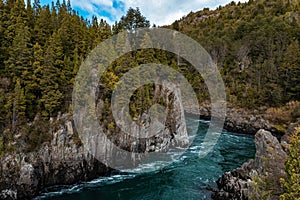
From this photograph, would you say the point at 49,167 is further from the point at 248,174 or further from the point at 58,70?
the point at 248,174

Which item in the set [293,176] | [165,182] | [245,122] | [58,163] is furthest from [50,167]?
[245,122]

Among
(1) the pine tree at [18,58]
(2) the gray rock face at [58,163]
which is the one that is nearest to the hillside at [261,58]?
(2) the gray rock face at [58,163]

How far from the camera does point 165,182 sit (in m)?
30.0

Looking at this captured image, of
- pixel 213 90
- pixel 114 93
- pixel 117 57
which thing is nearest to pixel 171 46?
pixel 213 90

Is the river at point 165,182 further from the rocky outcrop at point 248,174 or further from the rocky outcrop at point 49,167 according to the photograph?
the rocky outcrop at point 248,174

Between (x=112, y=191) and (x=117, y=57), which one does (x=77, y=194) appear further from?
(x=117, y=57)

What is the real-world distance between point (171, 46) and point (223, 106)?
982 inches

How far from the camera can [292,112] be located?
5256 cm

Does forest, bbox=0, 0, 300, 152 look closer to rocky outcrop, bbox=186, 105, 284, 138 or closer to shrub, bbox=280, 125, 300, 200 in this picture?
rocky outcrop, bbox=186, 105, 284, 138

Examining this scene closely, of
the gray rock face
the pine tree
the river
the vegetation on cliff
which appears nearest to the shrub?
the river

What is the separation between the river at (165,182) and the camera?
2605 centimetres

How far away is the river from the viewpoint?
85.5 feet

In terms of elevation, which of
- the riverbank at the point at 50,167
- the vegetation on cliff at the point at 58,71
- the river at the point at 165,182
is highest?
the vegetation on cliff at the point at 58,71

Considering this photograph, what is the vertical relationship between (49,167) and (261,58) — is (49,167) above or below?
below
